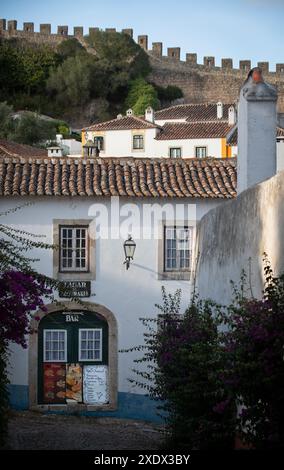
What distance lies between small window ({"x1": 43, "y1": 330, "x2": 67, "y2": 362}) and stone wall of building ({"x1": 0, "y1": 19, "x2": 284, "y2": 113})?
228 feet

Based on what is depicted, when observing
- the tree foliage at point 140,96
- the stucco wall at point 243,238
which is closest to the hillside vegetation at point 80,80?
the tree foliage at point 140,96

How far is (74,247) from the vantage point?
65.8ft

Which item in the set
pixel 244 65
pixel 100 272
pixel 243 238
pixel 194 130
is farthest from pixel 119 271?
pixel 244 65

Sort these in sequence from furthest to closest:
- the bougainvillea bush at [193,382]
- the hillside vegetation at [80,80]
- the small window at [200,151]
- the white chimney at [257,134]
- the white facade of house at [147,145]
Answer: the hillside vegetation at [80,80], the white facade of house at [147,145], the small window at [200,151], the white chimney at [257,134], the bougainvillea bush at [193,382]

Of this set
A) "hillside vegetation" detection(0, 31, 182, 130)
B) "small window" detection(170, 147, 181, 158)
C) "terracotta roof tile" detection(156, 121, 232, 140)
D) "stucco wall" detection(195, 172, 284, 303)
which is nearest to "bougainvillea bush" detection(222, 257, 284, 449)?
"stucco wall" detection(195, 172, 284, 303)

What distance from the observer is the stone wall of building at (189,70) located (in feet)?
292

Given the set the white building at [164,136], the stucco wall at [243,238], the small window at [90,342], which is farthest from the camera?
the white building at [164,136]

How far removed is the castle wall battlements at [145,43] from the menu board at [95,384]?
68540 millimetres

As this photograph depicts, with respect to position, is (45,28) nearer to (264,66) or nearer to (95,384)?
(264,66)

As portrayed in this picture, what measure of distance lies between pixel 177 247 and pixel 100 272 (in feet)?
5.41

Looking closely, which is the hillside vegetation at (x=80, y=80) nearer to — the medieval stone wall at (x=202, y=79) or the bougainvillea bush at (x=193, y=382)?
the medieval stone wall at (x=202, y=79)
